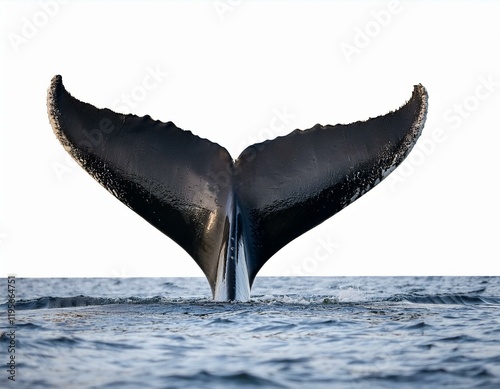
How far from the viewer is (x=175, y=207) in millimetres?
8047

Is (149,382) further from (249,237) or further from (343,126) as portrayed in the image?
(343,126)

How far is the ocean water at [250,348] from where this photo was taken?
497cm

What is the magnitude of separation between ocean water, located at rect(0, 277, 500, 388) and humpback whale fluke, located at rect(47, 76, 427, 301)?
2.77ft

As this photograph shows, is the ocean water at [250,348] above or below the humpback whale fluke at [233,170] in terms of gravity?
below

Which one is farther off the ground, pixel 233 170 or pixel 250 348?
pixel 233 170

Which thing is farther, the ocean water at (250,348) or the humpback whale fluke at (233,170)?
the humpback whale fluke at (233,170)

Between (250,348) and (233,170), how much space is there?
2.41 meters

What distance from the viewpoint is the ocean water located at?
16.3ft

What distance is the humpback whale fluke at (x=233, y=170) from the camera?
777cm

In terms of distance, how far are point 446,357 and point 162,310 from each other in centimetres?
377

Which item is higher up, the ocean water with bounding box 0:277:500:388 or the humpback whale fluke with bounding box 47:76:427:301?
the humpback whale fluke with bounding box 47:76:427:301

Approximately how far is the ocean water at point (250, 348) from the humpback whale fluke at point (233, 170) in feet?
2.77

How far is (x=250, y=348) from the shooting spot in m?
6.04

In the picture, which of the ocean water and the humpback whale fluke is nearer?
the ocean water
